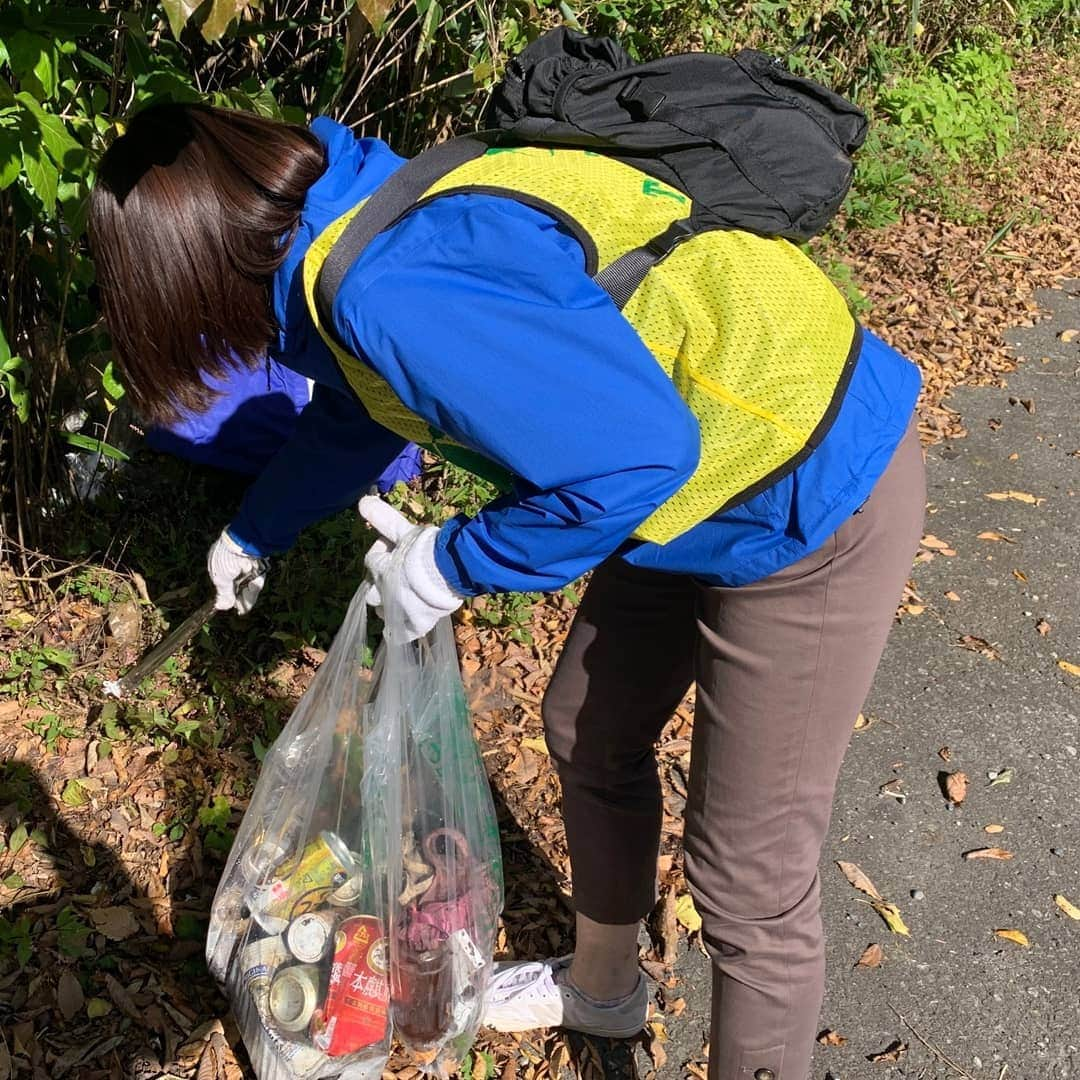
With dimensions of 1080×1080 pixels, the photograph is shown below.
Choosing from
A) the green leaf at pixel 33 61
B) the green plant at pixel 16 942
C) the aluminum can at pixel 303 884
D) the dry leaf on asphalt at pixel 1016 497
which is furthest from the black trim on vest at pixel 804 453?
the dry leaf on asphalt at pixel 1016 497

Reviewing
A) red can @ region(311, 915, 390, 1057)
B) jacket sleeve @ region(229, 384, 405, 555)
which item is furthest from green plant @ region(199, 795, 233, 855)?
jacket sleeve @ region(229, 384, 405, 555)

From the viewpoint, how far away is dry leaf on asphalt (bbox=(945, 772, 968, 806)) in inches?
119

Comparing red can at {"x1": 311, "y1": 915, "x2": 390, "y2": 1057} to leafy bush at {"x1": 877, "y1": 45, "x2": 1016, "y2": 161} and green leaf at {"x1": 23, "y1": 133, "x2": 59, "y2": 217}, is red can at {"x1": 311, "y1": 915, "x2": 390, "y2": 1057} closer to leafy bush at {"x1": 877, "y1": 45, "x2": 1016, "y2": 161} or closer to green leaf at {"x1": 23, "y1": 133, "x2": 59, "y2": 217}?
green leaf at {"x1": 23, "y1": 133, "x2": 59, "y2": 217}

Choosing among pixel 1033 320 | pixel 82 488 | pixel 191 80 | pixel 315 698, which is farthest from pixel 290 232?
pixel 1033 320

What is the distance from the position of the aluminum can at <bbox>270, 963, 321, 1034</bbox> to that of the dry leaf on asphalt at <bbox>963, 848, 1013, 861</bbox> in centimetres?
173

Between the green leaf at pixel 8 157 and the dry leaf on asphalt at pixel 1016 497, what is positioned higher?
the green leaf at pixel 8 157

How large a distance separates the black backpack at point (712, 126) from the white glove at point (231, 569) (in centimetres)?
110

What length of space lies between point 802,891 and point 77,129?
75.8 inches

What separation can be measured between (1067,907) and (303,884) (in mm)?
1878

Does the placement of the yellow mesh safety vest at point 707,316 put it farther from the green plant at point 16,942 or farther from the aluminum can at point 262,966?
the green plant at point 16,942

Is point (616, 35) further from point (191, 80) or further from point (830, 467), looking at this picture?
point (830, 467)

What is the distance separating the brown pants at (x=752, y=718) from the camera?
1609 mm

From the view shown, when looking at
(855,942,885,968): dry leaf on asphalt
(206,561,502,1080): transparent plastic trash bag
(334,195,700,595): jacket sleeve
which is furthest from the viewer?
(855,942,885,968): dry leaf on asphalt

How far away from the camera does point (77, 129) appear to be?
2.18 meters
